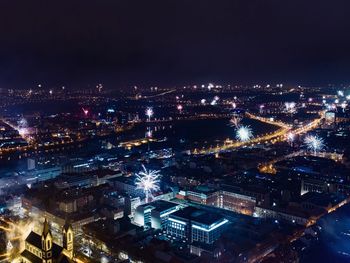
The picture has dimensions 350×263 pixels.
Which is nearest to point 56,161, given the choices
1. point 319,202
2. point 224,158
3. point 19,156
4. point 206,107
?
point 19,156

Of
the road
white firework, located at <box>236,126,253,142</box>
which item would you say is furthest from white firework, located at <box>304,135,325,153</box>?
white firework, located at <box>236,126,253,142</box>

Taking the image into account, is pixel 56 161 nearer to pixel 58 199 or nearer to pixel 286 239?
pixel 58 199

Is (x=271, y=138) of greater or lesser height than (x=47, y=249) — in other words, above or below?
below

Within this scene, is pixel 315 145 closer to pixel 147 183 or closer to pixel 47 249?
pixel 147 183

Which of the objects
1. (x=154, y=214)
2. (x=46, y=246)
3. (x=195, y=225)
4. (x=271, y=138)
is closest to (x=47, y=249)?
(x=46, y=246)

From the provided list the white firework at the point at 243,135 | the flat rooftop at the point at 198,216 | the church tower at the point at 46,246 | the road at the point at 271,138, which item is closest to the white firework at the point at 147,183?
the flat rooftop at the point at 198,216

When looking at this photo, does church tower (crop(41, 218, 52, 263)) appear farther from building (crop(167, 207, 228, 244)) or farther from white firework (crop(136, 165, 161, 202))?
white firework (crop(136, 165, 161, 202))
